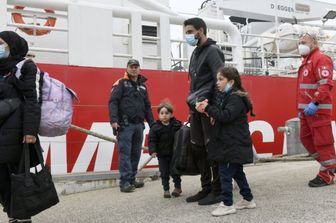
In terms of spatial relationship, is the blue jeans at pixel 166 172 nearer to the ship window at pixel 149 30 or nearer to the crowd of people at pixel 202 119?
the crowd of people at pixel 202 119

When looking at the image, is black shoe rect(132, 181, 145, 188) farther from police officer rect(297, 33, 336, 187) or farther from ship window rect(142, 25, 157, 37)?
ship window rect(142, 25, 157, 37)

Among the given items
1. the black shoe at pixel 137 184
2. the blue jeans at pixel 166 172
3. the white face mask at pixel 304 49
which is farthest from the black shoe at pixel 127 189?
the white face mask at pixel 304 49

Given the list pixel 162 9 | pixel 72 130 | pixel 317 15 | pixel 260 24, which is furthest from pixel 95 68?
pixel 317 15

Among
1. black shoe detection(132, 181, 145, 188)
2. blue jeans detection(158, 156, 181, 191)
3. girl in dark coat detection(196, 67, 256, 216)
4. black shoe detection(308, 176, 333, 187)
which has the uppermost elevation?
girl in dark coat detection(196, 67, 256, 216)

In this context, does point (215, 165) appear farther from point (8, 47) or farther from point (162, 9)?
point (162, 9)

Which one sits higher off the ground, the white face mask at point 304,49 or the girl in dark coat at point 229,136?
the white face mask at point 304,49

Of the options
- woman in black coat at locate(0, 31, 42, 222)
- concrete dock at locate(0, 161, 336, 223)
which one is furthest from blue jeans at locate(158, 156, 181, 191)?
woman in black coat at locate(0, 31, 42, 222)

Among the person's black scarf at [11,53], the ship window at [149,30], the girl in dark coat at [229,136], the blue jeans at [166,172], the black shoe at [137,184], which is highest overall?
the ship window at [149,30]

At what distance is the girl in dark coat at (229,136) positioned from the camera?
3.62 metres

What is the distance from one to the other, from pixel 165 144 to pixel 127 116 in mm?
854

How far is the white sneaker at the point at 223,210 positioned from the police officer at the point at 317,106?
48.8 inches

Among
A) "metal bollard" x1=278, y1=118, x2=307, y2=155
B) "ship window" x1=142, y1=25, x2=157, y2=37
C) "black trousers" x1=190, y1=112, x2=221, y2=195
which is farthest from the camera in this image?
"ship window" x1=142, y1=25, x2=157, y2=37

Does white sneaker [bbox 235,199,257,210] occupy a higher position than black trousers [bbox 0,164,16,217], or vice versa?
black trousers [bbox 0,164,16,217]

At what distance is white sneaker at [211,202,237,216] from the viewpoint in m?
3.60
